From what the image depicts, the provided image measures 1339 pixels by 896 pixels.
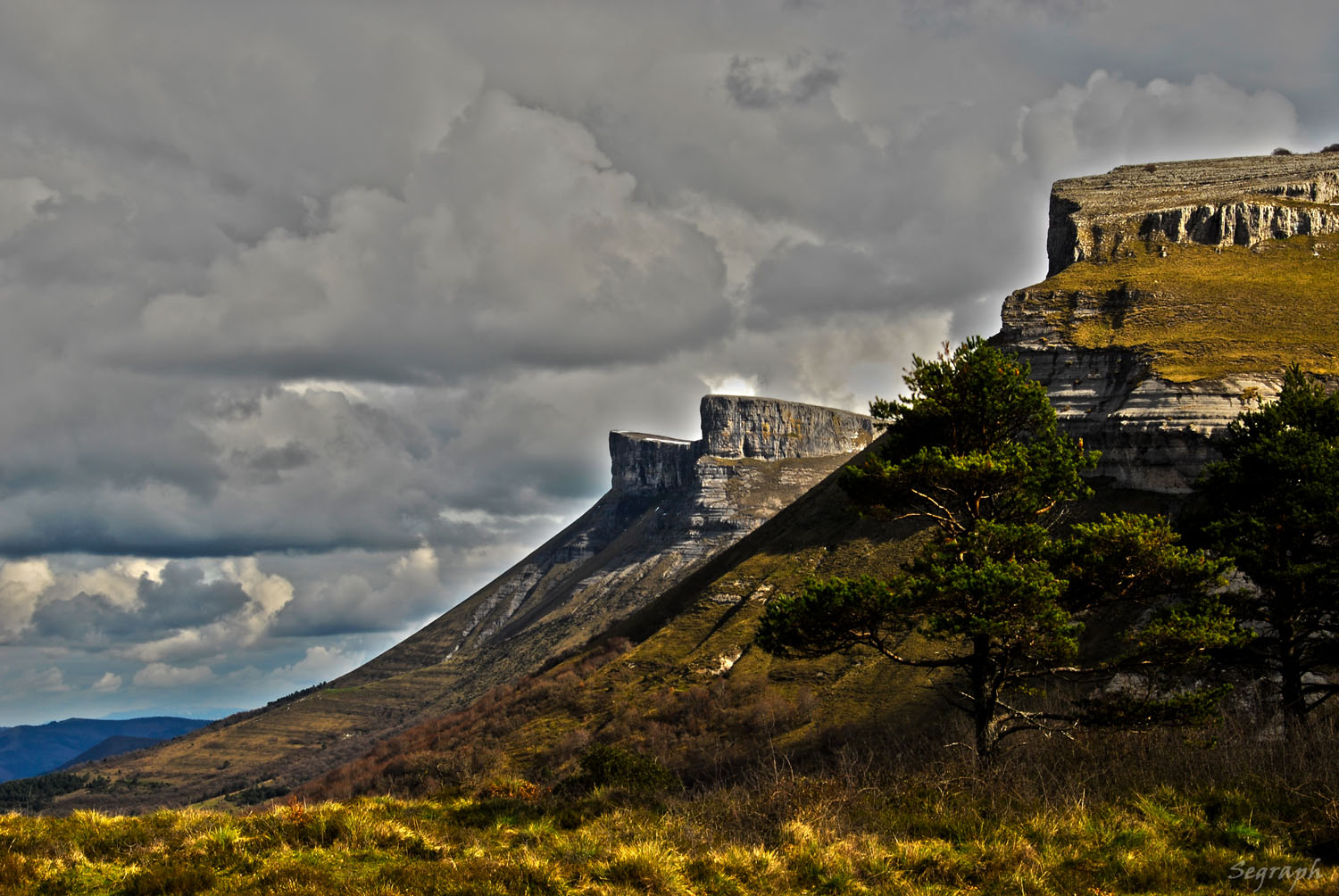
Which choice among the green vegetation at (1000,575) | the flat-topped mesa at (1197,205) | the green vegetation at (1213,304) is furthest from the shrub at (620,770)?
the flat-topped mesa at (1197,205)

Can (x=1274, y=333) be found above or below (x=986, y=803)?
above

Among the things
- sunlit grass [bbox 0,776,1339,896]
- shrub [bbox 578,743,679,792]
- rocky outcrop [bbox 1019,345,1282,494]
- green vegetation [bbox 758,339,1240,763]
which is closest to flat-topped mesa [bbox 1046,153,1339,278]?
rocky outcrop [bbox 1019,345,1282,494]

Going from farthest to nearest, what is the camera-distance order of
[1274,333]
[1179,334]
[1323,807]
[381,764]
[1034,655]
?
1. [381,764]
2. [1179,334]
3. [1274,333]
4. [1034,655]
5. [1323,807]

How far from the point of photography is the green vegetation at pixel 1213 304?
9181 centimetres

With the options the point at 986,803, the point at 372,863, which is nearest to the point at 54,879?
the point at 372,863

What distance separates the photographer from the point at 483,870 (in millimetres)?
12305

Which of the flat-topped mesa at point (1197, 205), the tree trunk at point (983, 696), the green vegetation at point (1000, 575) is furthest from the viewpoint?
the flat-topped mesa at point (1197, 205)

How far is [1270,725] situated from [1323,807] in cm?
1883

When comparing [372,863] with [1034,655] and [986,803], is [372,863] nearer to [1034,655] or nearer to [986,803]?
[986,803]

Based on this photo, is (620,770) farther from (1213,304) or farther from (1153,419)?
(1213,304)

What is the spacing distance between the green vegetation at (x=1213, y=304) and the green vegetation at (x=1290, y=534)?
65027 millimetres

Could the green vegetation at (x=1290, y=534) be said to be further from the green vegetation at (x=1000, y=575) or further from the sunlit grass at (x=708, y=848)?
the sunlit grass at (x=708, y=848)

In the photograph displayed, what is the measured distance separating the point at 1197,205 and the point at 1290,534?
4953 inches

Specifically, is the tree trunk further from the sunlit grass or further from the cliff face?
the cliff face
